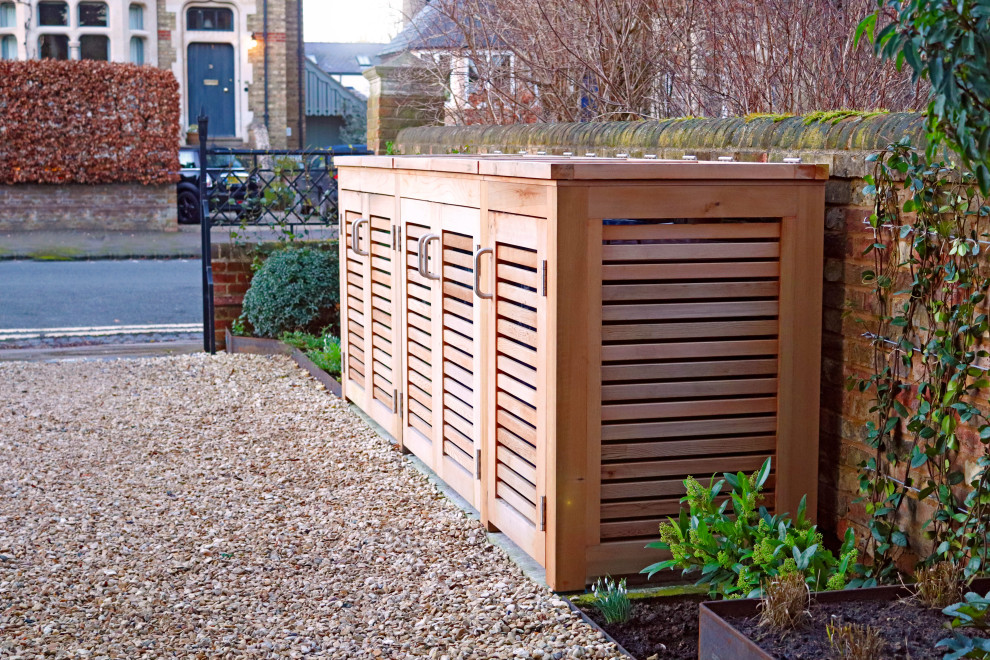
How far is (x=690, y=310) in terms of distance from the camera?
3.60m

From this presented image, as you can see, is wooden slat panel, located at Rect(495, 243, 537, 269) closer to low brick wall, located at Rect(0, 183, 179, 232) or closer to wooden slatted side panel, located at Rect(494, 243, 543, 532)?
wooden slatted side panel, located at Rect(494, 243, 543, 532)

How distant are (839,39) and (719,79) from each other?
0.87 m

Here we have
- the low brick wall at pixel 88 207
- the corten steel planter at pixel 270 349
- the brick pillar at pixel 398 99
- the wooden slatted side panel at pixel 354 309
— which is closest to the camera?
the wooden slatted side panel at pixel 354 309

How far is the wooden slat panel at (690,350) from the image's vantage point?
11.7 feet

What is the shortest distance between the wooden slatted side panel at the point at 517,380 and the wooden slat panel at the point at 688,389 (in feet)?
0.86

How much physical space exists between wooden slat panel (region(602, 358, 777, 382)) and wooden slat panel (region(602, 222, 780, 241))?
402 mm

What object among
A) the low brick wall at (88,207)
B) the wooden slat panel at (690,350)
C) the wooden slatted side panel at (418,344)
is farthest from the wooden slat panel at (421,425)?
the low brick wall at (88,207)

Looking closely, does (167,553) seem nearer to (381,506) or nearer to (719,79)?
(381,506)

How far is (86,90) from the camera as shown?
1992 centimetres

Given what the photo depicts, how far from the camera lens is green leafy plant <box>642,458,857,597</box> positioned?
3.24m

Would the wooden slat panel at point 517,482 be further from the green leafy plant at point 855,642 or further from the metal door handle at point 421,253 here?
the green leafy plant at point 855,642

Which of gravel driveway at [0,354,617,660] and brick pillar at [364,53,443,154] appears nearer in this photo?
gravel driveway at [0,354,617,660]

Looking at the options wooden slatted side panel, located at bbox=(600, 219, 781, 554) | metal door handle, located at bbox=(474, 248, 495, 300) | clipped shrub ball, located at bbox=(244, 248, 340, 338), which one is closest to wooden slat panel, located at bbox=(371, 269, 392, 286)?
metal door handle, located at bbox=(474, 248, 495, 300)

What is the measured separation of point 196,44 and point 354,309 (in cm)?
2386
